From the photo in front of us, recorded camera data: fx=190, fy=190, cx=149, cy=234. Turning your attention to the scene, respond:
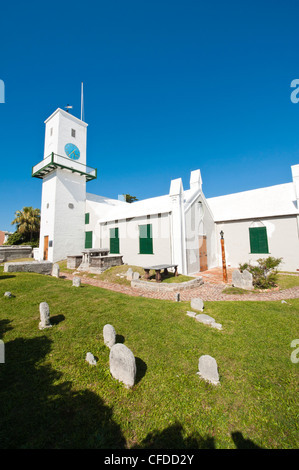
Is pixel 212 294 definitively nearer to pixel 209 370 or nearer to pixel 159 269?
pixel 159 269

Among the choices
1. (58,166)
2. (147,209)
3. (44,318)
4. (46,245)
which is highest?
(58,166)

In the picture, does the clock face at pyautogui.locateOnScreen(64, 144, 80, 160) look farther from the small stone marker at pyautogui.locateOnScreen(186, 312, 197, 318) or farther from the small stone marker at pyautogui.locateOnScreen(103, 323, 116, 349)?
the small stone marker at pyautogui.locateOnScreen(103, 323, 116, 349)

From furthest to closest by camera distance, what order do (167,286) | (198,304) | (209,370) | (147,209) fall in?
(147,209)
(167,286)
(198,304)
(209,370)

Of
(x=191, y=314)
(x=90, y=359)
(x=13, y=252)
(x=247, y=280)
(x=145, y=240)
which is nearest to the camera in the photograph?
(x=90, y=359)

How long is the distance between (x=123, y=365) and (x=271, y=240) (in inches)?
601

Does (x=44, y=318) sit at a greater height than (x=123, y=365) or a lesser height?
greater

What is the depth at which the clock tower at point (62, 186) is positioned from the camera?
64.6ft

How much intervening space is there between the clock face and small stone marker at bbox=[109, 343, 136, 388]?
2206 cm

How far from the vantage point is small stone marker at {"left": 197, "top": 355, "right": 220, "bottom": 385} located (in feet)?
12.0

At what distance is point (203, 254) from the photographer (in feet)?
52.6

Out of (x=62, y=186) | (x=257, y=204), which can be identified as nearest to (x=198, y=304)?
(x=257, y=204)

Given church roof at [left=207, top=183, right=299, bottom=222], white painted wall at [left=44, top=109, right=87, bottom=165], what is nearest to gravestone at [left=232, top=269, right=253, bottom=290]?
church roof at [left=207, top=183, right=299, bottom=222]

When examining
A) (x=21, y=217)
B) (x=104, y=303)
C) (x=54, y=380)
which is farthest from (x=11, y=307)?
(x=21, y=217)
